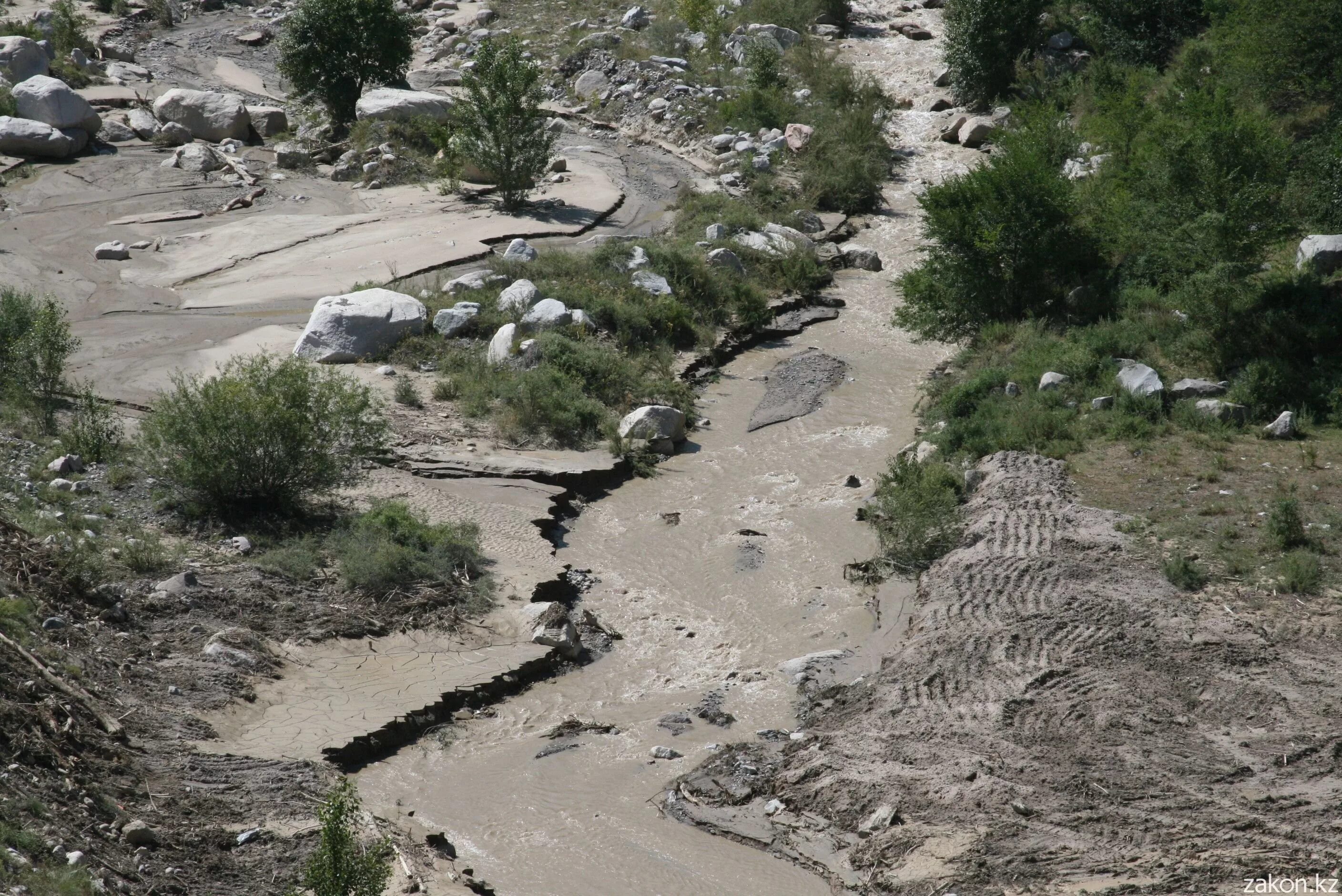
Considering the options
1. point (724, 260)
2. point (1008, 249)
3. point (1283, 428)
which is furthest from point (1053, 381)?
point (724, 260)

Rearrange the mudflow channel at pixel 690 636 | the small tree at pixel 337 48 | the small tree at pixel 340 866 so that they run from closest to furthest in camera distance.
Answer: the small tree at pixel 340 866 < the mudflow channel at pixel 690 636 < the small tree at pixel 337 48

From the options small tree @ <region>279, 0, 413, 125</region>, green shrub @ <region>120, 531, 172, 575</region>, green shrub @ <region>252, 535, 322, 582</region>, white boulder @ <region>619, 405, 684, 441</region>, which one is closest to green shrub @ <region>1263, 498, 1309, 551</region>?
white boulder @ <region>619, 405, 684, 441</region>

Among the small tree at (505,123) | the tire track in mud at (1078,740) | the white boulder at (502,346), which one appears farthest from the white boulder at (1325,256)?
the small tree at (505,123)

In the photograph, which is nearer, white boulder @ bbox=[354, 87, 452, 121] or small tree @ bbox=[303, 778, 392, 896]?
small tree @ bbox=[303, 778, 392, 896]

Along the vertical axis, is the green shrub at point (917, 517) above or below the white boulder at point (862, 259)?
above

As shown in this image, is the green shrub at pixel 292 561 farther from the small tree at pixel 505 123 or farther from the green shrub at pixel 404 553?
the small tree at pixel 505 123

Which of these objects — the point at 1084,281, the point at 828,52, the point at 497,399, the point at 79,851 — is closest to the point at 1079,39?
the point at 828,52

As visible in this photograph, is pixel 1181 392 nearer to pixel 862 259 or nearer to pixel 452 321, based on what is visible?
pixel 862 259

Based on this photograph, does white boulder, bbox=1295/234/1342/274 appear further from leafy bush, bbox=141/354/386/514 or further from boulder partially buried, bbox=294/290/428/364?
boulder partially buried, bbox=294/290/428/364
